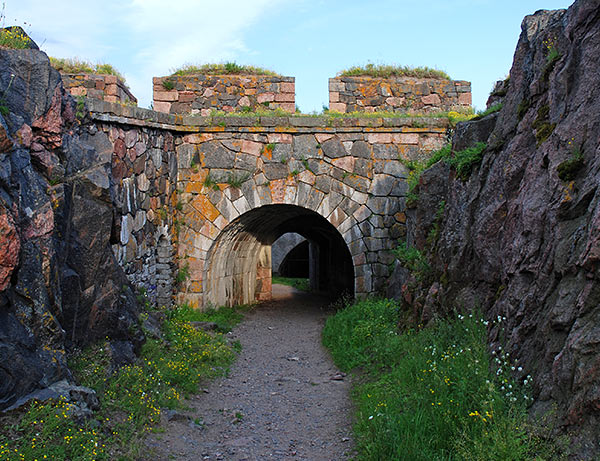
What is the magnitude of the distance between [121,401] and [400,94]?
8.51 meters

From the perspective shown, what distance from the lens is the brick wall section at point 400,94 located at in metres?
10.6

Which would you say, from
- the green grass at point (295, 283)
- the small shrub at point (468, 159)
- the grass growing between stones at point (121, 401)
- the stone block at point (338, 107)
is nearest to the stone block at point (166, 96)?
the stone block at point (338, 107)

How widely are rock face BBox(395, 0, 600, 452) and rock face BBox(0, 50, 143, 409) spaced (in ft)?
11.2

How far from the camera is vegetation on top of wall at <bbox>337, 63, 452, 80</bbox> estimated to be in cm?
1094

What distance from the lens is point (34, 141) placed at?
4.69 meters

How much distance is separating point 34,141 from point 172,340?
3188 millimetres

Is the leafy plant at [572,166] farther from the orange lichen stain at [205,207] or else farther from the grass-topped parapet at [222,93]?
the grass-topped parapet at [222,93]

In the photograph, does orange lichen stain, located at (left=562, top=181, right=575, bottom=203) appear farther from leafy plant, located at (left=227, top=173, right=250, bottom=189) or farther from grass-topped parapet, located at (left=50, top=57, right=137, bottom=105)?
grass-topped parapet, located at (left=50, top=57, right=137, bottom=105)

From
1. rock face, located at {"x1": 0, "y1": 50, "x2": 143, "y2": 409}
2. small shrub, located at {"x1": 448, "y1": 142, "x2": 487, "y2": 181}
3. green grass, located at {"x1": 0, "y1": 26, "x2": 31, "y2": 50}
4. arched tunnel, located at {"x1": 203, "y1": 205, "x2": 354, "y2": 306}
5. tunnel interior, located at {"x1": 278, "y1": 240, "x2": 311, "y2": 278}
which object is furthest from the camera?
tunnel interior, located at {"x1": 278, "y1": 240, "x2": 311, "y2": 278}

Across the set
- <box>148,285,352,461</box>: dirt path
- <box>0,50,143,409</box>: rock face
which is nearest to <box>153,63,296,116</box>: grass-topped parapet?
<box>0,50,143,409</box>: rock face

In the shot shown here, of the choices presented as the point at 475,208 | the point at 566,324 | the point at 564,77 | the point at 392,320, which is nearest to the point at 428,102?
the point at 392,320

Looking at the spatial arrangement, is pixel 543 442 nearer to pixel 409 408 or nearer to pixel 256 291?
pixel 409 408

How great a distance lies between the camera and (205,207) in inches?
367

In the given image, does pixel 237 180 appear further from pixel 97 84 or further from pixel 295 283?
pixel 295 283
